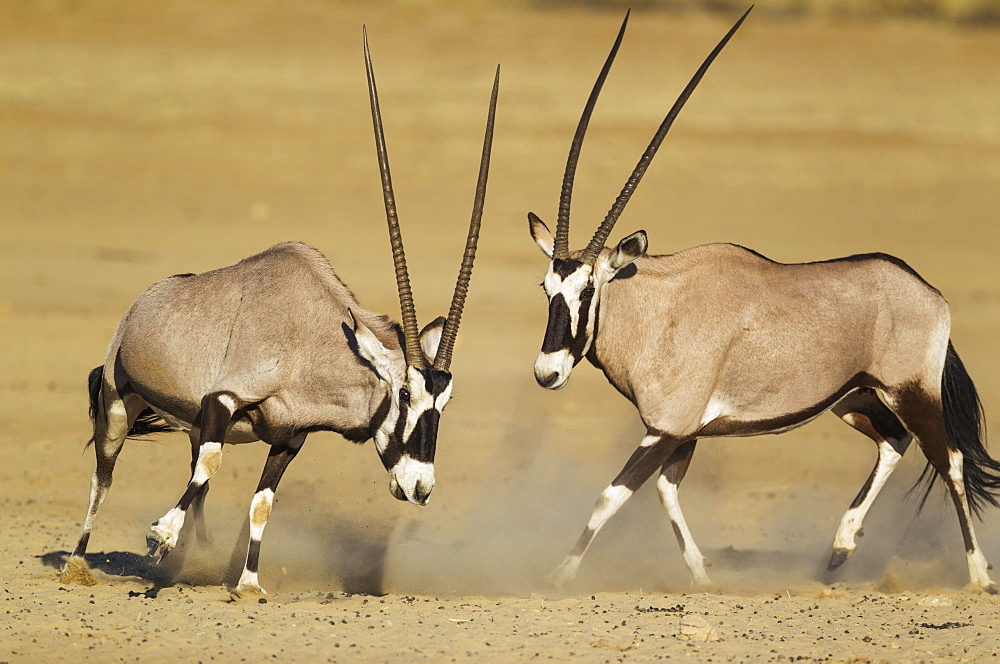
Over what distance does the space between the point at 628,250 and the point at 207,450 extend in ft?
8.83

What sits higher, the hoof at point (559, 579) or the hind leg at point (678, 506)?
the hind leg at point (678, 506)

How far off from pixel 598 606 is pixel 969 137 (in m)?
27.1

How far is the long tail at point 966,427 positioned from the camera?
8781 mm

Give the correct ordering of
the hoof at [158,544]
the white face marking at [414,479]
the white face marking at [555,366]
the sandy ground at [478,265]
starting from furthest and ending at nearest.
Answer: the white face marking at [555,366]
the sandy ground at [478,265]
the white face marking at [414,479]
the hoof at [158,544]

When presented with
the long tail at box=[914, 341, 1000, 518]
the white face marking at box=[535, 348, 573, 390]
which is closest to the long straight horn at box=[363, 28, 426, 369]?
the white face marking at box=[535, 348, 573, 390]

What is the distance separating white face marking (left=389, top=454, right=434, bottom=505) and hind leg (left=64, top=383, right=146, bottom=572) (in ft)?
7.25

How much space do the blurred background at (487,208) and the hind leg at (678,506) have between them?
→ 16.0 inches

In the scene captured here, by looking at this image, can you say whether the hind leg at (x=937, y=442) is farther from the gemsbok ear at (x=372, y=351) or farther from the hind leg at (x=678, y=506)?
the gemsbok ear at (x=372, y=351)

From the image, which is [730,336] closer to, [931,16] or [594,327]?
[594,327]

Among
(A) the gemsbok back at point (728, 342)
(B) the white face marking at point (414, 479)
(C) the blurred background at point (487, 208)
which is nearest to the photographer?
(B) the white face marking at point (414, 479)

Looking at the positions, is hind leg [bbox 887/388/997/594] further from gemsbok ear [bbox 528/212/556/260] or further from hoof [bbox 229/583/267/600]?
hoof [bbox 229/583/267/600]

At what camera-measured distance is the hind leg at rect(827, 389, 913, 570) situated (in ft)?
28.5

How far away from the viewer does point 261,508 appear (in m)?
7.60

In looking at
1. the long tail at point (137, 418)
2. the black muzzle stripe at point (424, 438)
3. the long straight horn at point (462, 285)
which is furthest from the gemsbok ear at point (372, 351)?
the long tail at point (137, 418)
